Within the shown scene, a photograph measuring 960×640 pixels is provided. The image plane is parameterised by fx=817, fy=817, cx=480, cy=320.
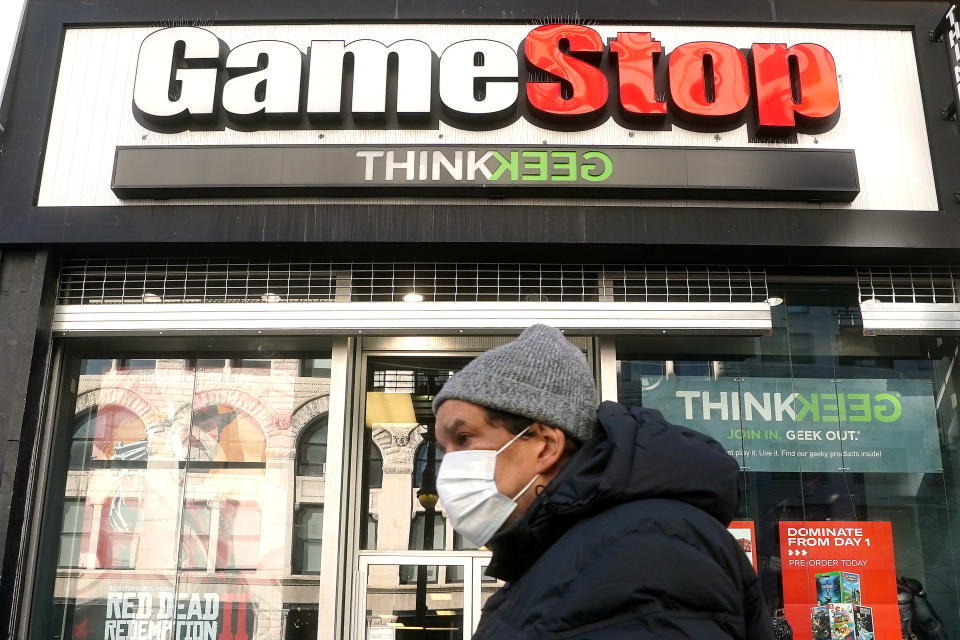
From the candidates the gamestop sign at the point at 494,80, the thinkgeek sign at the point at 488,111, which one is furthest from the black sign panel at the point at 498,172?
the gamestop sign at the point at 494,80

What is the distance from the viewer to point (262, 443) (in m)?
6.96

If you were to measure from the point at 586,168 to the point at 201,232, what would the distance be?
3.20 metres

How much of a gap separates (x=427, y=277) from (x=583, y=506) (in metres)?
5.64

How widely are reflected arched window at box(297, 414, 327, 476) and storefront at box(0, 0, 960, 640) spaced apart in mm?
27

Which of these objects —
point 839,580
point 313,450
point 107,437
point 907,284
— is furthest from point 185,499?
point 907,284

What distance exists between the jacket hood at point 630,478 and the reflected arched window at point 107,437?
20.2ft

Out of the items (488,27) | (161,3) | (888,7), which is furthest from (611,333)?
(161,3)

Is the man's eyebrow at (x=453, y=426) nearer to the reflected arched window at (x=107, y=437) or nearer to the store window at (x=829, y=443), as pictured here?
the store window at (x=829, y=443)

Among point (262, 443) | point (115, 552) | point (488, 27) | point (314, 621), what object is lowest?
point (314, 621)

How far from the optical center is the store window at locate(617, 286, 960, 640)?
6508 mm

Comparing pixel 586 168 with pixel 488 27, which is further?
pixel 488 27

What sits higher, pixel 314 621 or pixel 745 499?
pixel 745 499

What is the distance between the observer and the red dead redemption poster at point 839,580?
641 centimetres

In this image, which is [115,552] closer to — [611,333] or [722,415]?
[611,333]
